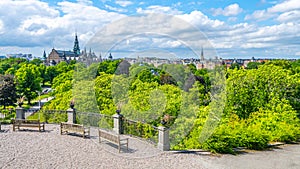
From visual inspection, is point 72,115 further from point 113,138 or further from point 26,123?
point 113,138

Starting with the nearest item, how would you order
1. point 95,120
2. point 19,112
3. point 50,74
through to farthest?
point 19,112
point 95,120
point 50,74

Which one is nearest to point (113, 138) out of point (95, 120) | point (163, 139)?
point (163, 139)

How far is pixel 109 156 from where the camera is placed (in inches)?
393

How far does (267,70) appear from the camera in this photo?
76.1 feet

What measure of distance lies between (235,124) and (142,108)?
6.24m

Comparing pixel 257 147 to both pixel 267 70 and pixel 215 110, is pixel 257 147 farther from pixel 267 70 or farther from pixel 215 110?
pixel 267 70

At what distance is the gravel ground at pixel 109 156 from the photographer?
918 cm

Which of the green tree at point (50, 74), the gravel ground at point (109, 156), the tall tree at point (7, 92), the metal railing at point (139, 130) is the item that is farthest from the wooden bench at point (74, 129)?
the green tree at point (50, 74)

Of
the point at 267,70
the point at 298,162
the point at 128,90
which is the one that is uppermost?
the point at 267,70

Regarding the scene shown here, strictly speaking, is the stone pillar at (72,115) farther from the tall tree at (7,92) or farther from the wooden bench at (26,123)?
the tall tree at (7,92)

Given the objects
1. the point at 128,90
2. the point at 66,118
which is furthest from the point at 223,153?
the point at 128,90

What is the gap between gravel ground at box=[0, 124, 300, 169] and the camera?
30.1 ft

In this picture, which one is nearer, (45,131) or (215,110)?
(45,131)

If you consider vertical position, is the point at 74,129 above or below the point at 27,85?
above
